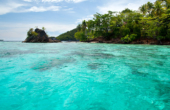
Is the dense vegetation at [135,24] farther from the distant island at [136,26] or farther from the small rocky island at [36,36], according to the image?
the small rocky island at [36,36]

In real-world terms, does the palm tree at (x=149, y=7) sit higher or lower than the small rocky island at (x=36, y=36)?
higher

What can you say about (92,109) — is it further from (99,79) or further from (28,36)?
(28,36)

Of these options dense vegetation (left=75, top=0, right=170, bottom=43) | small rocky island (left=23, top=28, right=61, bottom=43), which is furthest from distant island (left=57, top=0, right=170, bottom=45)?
small rocky island (left=23, top=28, right=61, bottom=43)

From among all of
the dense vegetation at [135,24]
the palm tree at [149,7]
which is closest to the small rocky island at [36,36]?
the dense vegetation at [135,24]

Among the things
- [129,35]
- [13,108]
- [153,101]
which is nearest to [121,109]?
[153,101]

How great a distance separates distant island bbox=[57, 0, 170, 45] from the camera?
38.9 m

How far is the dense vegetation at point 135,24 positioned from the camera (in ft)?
127

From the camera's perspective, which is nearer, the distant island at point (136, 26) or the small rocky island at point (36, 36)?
the distant island at point (136, 26)

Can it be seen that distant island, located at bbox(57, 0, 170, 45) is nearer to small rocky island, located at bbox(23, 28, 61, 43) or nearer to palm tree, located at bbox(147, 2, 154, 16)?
palm tree, located at bbox(147, 2, 154, 16)

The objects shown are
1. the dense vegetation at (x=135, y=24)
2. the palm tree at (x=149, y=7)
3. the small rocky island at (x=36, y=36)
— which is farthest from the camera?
the small rocky island at (x=36, y=36)

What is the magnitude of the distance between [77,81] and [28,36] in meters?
80.9

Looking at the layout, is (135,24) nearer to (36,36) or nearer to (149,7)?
(149,7)

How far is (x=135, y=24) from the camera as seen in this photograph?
4950 centimetres

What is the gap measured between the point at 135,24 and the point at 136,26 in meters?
1.57
